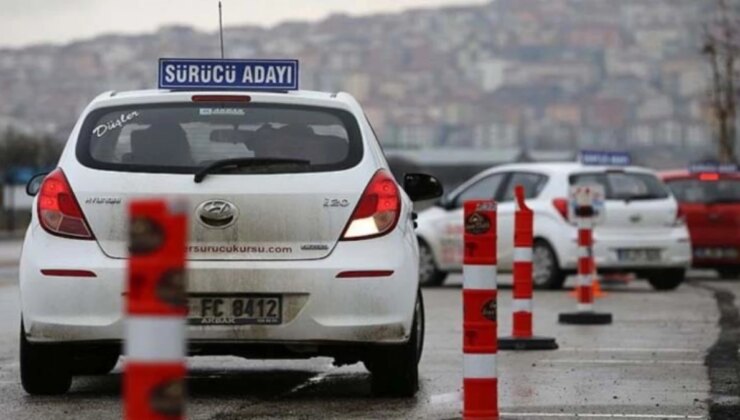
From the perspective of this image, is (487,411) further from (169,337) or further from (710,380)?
(169,337)

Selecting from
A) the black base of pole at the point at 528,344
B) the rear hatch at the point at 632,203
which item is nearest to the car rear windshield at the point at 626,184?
the rear hatch at the point at 632,203

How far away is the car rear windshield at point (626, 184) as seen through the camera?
23.3m

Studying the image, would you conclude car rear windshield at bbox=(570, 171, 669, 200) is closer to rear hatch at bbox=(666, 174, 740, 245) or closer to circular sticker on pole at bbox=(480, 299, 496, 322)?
rear hatch at bbox=(666, 174, 740, 245)

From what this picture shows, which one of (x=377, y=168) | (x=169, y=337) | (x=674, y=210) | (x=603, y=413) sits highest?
(x=169, y=337)

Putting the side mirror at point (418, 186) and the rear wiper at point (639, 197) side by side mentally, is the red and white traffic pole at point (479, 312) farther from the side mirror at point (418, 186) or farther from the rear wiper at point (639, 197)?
the rear wiper at point (639, 197)

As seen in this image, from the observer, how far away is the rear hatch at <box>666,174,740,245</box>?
26.6 m

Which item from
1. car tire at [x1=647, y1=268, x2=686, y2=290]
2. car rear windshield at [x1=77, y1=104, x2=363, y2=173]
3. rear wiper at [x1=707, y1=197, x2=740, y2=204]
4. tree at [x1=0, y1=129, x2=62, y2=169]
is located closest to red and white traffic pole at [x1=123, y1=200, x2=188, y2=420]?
car rear windshield at [x1=77, y1=104, x2=363, y2=173]

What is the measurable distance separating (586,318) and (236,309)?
717cm

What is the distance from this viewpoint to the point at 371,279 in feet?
32.5

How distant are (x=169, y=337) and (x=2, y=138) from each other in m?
101

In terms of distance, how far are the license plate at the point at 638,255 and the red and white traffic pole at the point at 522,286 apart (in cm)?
893

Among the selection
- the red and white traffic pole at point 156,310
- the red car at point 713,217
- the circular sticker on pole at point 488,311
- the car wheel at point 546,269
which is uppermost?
the red and white traffic pole at point 156,310

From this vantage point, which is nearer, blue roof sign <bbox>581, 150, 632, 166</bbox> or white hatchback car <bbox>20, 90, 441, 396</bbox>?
white hatchback car <bbox>20, 90, 441, 396</bbox>

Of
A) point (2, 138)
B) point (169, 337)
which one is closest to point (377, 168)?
point (169, 337)
